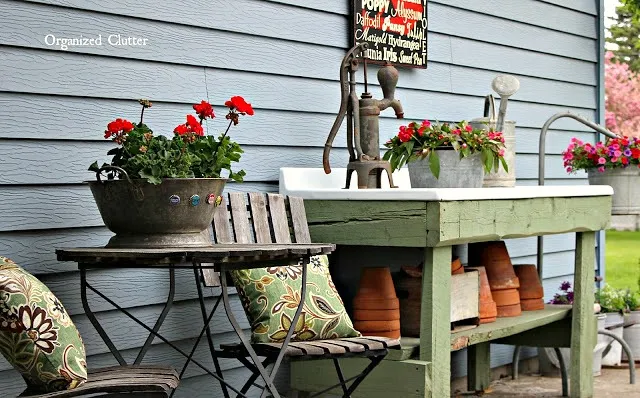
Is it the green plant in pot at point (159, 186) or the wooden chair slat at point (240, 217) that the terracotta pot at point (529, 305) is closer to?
the wooden chair slat at point (240, 217)

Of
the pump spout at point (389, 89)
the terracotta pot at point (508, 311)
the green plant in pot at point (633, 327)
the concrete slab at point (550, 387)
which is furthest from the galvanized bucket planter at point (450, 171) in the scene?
the green plant in pot at point (633, 327)

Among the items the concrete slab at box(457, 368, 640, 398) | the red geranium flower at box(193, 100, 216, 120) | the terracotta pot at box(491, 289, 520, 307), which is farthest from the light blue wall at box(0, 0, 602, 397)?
the concrete slab at box(457, 368, 640, 398)

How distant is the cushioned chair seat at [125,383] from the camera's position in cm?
272

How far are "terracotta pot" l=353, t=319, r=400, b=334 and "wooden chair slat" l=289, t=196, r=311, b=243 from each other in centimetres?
39

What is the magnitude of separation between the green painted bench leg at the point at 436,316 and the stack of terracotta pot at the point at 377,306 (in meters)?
0.22

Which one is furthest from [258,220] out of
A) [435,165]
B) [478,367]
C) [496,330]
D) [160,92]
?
[478,367]

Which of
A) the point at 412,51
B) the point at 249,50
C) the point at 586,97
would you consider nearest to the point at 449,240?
the point at 249,50

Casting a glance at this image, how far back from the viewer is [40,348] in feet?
8.77

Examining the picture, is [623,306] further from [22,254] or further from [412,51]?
[22,254]

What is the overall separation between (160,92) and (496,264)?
6.39 feet

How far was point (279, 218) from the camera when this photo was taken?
4016 mm

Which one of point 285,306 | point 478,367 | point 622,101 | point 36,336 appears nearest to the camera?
point 36,336

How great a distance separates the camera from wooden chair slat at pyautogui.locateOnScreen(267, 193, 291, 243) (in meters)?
3.99

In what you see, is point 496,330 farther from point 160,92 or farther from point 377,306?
point 160,92
